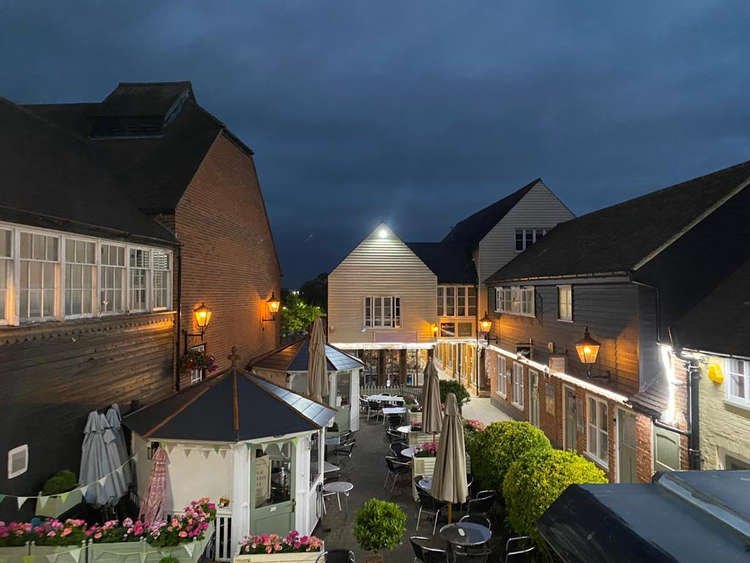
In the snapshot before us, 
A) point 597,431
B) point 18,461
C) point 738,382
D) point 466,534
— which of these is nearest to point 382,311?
point 597,431

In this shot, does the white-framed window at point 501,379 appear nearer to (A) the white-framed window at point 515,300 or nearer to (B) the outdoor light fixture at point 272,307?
(A) the white-framed window at point 515,300

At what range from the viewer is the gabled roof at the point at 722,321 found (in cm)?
873

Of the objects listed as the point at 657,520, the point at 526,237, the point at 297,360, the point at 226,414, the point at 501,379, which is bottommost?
the point at 501,379

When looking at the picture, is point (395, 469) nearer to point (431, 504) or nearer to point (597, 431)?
point (431, 504)

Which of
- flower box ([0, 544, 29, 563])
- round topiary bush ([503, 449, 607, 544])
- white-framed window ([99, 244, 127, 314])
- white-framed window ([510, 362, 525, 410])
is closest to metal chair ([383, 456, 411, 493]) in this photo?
round topiary bush ([503, 449, 607, 544])

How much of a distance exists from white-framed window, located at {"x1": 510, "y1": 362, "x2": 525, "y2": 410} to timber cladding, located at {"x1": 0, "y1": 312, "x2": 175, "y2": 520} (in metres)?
14.4

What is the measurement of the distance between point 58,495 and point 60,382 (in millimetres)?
1900

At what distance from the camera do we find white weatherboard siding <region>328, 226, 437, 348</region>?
25.0 m

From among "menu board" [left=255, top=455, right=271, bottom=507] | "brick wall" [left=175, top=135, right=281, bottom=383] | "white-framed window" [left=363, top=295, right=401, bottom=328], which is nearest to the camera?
"menu board" [left=255, top=455, right=271, bottom=507]

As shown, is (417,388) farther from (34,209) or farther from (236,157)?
(34,209)

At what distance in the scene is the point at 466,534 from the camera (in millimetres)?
8297

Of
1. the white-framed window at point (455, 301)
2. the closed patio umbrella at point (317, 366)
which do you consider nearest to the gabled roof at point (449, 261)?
the white-framed window at point (455, 301)

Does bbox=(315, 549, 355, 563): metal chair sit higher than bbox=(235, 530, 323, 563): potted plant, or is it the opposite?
bbox=(235, 530, 323, 563): potted plant

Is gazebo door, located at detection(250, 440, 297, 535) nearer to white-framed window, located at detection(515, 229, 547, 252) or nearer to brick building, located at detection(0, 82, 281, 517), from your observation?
brick building, located at detection(0, 82, 281, 517)
